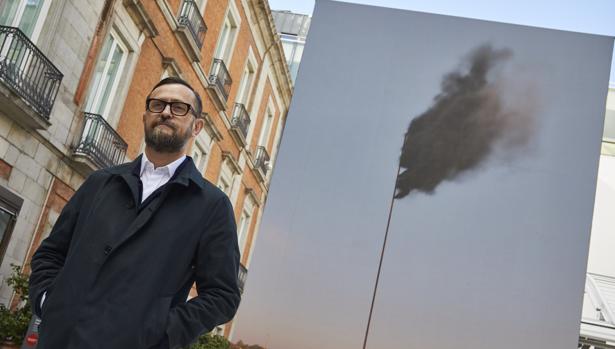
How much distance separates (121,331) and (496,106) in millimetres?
7640

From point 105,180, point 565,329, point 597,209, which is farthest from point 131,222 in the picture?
point 597,209

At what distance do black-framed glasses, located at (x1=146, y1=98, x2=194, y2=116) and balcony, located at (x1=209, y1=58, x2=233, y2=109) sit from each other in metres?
15.1

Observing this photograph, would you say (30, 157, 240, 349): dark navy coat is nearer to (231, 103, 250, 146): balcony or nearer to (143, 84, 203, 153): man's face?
(143, 84, 203, 153): man's face

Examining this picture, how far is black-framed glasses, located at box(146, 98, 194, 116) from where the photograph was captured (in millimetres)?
2100

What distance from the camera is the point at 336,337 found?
8.44 meters

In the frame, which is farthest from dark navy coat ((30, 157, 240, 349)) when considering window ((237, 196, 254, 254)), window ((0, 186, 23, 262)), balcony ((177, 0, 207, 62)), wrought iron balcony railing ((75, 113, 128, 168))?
window ((237, 196, 254, 254))

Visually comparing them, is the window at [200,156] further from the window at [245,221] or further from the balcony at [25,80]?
the balcony at [25,80]

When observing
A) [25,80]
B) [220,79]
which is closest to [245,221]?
[220,79]

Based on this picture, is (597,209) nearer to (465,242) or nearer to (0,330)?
(465,242)

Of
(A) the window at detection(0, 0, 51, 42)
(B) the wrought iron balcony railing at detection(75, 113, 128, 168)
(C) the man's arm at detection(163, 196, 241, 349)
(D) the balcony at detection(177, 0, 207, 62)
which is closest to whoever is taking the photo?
(C) the man's arm at detection(163, 196, 241, 349)

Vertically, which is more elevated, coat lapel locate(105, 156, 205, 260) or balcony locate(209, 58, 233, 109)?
balcony locate(209, 58, 233, 109)

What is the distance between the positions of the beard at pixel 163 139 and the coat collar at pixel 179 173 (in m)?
0.05

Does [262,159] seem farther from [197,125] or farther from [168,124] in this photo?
[168,124]

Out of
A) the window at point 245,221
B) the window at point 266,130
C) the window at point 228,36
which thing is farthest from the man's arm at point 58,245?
the window at point 266,130
